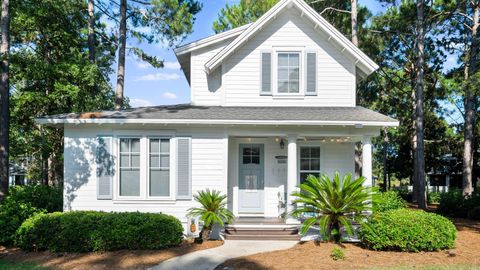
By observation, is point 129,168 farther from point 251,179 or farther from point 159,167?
point 251,179

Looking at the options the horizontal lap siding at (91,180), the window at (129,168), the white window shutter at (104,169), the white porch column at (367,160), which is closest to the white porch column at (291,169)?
the horizontal lap siding at (91,180)

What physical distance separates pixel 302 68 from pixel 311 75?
1.29 ft

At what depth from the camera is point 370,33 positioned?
64.8ft

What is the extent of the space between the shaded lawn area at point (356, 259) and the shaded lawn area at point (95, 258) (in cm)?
163

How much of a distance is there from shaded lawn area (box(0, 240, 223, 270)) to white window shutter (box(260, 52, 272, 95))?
5.76m

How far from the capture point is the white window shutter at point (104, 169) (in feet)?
35.3

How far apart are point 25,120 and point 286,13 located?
1272cm

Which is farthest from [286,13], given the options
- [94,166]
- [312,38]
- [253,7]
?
[253,7]

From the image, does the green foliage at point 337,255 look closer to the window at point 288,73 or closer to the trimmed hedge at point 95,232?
the trimmed hedge at point 95,232

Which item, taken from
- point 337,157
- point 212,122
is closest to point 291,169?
point 337,157

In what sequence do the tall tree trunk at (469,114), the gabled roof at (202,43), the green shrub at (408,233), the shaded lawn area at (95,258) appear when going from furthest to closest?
1. the tall tree trunk at (469,114)
2. the gabled roof at (202,43)
3. the green shrub at (408,233)
4. the shaded lawn area at (95,258)

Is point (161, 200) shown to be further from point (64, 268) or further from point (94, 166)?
point (64, 268)

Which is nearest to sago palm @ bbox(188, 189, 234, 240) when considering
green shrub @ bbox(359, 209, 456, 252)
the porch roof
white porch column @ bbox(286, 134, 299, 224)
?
white porch column @ bbox(286, 134, 299, 224)

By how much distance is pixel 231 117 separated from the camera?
1079 cm
